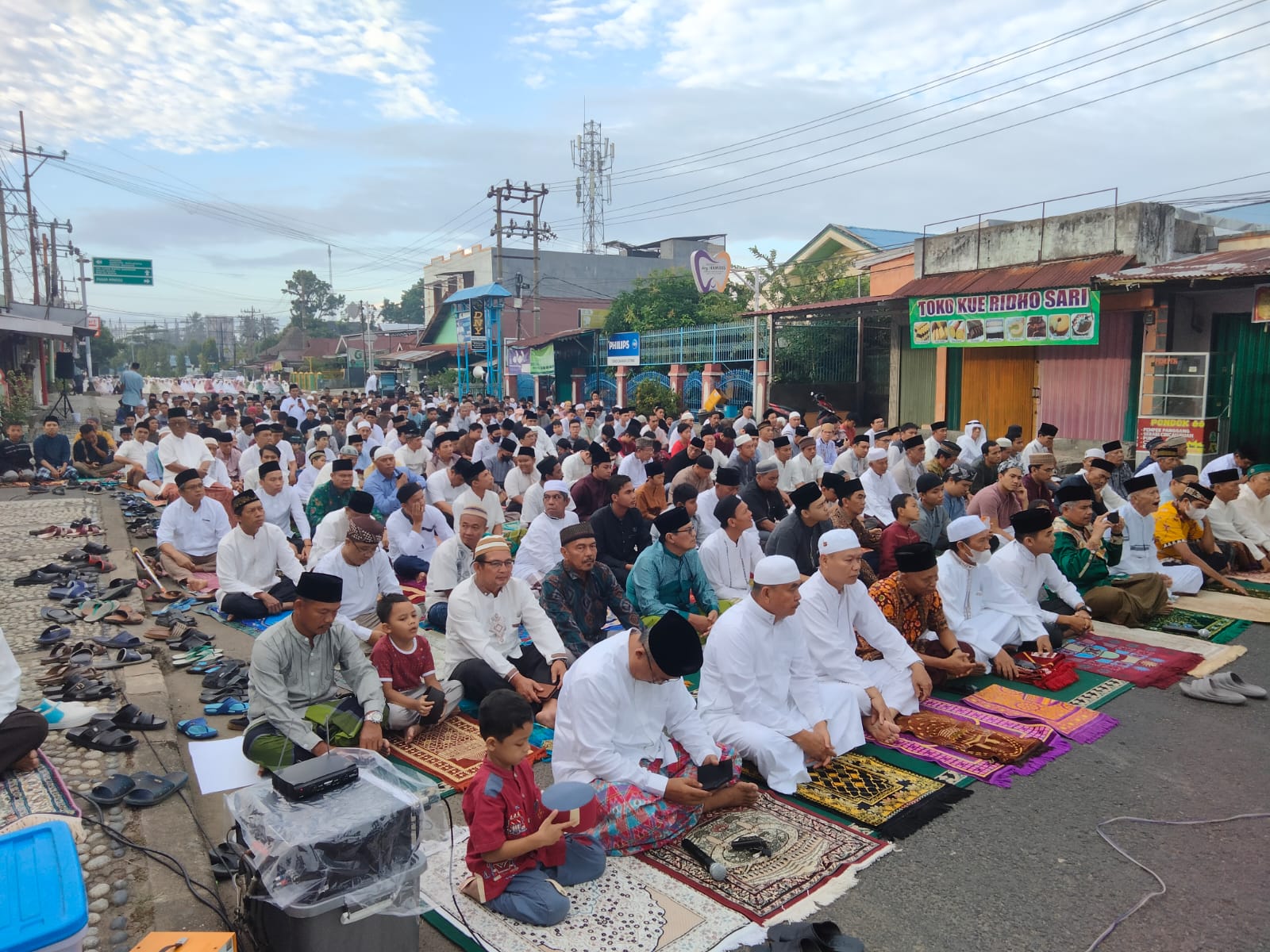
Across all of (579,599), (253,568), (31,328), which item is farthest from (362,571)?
(31,328)

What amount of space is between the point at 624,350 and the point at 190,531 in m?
16.1

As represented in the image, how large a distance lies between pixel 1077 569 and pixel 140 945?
6539 mm

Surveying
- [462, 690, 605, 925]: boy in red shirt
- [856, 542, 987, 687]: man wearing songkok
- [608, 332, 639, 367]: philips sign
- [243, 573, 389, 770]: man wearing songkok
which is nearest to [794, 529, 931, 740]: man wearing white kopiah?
[856, 542, 987, 687]: man wearing songkok

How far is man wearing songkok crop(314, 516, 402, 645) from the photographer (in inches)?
218

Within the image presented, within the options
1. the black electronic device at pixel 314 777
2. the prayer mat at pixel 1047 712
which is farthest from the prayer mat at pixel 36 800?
the prayer mat at pixel 1047 712

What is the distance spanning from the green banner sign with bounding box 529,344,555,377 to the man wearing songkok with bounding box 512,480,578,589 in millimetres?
19291

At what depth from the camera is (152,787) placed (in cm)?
392

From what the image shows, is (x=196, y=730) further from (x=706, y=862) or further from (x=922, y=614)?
(x=922, y=614)

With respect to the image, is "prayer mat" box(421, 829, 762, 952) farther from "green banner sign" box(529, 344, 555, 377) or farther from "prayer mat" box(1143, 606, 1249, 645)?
"green banner sign" box(529, 344, 555, 377)

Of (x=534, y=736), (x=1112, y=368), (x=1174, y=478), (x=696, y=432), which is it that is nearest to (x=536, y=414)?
(x=696, y=432)

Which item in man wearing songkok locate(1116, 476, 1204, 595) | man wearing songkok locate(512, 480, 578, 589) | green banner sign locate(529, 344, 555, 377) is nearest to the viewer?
man wearing songkok locate(512, 480, 578, 589)

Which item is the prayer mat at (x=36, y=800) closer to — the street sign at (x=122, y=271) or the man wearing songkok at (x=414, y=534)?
the man wearing songkok at (x=414, y=534)

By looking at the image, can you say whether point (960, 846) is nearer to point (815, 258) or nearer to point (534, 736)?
point (534, 736)

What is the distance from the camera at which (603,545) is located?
686 cm
